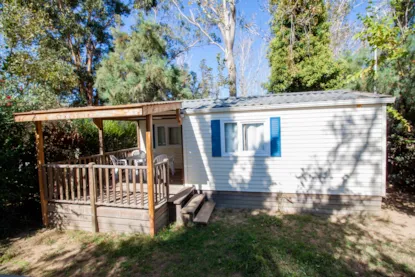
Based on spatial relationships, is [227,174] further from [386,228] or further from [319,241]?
[386,228]

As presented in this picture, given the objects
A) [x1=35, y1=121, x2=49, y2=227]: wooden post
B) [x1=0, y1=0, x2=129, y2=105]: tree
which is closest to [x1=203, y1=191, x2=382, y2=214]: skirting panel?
[x1=35, y1=121, x2=49, y2=227]: wooden post

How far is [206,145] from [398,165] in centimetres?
594

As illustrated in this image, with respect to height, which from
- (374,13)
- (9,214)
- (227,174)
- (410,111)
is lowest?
(9,214)

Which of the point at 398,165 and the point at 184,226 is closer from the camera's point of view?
the point at 184,226

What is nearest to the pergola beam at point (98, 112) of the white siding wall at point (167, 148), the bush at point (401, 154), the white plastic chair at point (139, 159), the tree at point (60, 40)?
the white plastic chair at point (139, 159)

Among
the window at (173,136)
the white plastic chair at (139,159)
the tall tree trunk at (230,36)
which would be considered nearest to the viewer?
the white plastic chair at (139,159)

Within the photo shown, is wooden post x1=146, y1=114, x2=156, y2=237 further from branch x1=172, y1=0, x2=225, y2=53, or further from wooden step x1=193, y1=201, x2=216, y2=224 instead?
branch x1=172, y1=0, x2=225, y2=53

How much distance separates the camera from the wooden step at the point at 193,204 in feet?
16.3

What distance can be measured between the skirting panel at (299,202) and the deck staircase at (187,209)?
1.73ft

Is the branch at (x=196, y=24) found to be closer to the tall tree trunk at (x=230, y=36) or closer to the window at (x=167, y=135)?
the tall tree trunk at (x=230, y=36)

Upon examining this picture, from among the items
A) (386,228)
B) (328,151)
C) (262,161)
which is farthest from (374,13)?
(386,228)

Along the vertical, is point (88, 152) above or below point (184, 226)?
above

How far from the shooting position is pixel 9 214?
190 inches

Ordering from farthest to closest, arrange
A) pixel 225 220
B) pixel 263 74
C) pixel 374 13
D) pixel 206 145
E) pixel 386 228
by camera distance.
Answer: pixel 263 74
pixel 206 145
pixel 225 220
pixel 386 228
pixel 374 13
